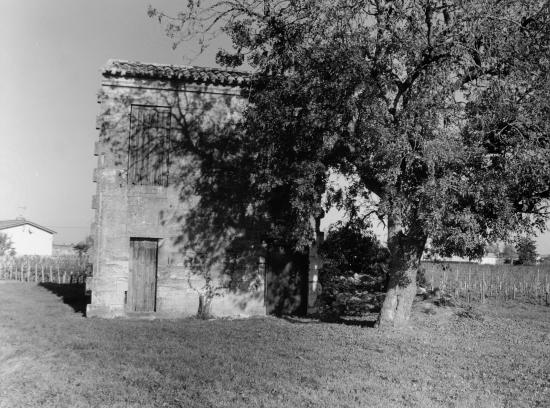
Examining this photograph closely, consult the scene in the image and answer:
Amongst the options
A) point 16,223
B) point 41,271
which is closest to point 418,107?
point 41,271

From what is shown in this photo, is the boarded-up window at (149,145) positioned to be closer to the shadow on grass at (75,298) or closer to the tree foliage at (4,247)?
the shadow on grass at (75,298)

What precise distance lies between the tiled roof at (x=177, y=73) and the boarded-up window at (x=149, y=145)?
0.99m

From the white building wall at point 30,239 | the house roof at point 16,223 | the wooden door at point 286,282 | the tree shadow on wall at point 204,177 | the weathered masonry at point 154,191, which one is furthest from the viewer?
the white building wall at point 30,239

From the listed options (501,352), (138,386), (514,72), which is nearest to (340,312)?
(501,352)

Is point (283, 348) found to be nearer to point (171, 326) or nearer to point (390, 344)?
point (390, 344)

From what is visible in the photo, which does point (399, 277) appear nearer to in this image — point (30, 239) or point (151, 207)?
point (151, 207)

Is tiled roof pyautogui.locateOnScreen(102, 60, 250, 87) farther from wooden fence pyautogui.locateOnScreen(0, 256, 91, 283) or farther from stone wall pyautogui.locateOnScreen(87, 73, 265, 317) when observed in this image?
wooden fence pyautogui.locateOnScreen(0, 256, 91, 283)

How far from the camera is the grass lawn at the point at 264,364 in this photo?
7262mm

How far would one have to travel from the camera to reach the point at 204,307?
1572 centimetres

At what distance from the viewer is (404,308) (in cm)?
1324

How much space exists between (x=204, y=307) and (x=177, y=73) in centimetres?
711

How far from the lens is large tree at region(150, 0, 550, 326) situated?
35.7ft

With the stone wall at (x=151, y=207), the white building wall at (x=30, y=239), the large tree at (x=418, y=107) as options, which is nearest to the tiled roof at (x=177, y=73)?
the stone wall at (x=151, y=207)

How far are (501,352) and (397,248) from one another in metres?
3.34
